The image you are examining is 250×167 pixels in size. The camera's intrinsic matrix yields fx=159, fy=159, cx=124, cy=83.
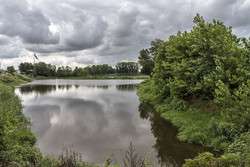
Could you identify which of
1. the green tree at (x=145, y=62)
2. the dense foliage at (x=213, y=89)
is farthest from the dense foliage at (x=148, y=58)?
the dense foliage at (x=213, y=89)

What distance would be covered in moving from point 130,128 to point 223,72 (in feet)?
34.0

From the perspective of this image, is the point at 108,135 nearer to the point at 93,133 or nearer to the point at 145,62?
the point at 93,133

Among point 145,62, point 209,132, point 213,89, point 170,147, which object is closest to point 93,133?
point 170,147

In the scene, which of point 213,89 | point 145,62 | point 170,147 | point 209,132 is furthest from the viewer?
point 145,62

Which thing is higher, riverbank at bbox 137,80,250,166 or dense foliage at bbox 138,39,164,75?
dense foliage at bbox 138,39,164,75

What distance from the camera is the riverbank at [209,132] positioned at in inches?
304

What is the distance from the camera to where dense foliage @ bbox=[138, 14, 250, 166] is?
10688 millimetres

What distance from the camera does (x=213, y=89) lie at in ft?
56.9

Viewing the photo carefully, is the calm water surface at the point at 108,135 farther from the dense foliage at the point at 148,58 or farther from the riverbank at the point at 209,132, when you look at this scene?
the dense foliage at the point at 148,58

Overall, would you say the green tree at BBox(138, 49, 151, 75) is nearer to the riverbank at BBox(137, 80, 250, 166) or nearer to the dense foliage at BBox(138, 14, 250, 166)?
the dense foliage at BBox(138, 14, 250, 166)

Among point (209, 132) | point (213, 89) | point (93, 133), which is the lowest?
point (93, 133)

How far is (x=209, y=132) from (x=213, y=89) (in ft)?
20.1

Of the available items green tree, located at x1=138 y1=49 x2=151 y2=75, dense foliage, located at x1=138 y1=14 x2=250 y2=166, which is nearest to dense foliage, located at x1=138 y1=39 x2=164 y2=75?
green tree, located at x1=138 y1=49 x2=151 y2=75

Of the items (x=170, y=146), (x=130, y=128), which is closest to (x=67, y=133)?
(x=130, y=128)
